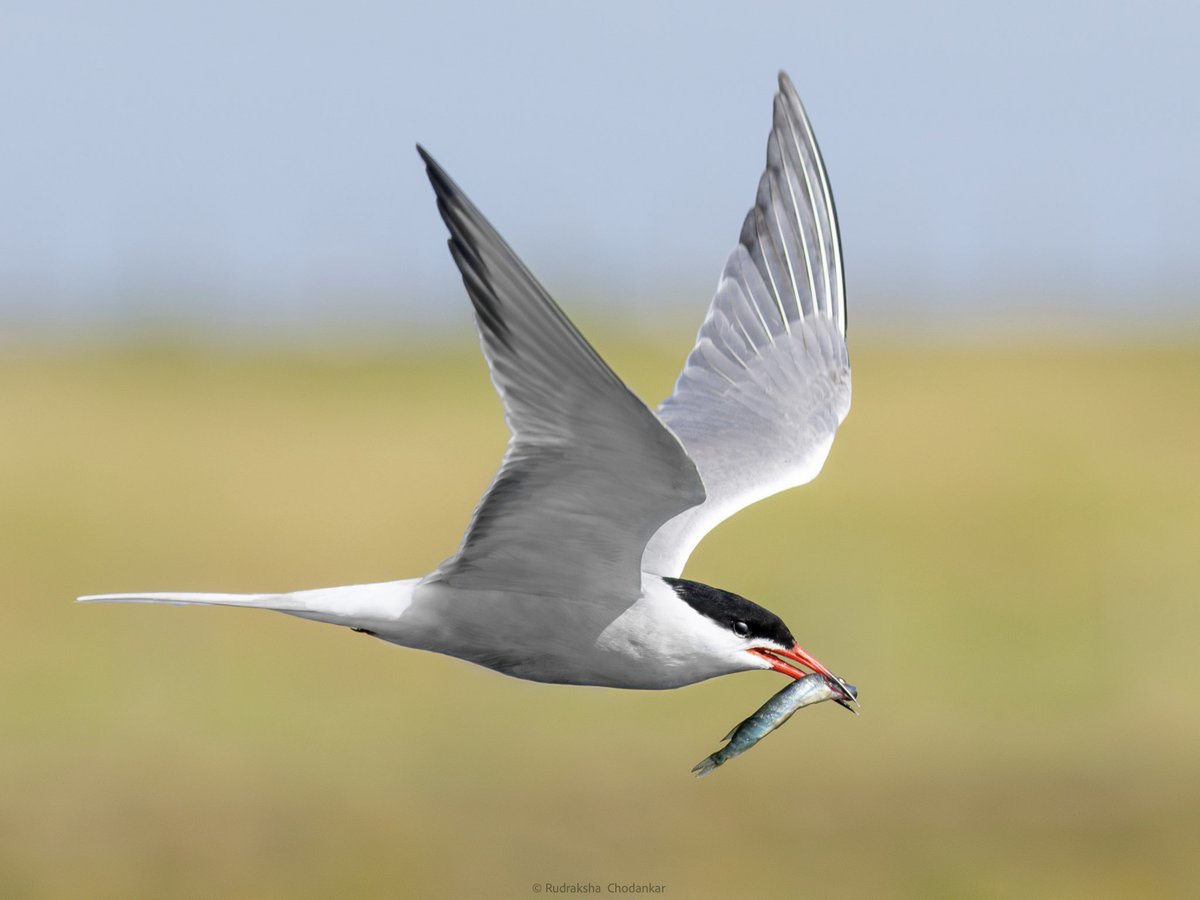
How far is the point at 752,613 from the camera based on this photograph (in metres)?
7.23

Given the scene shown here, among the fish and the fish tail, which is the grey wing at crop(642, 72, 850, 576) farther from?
the fish tail

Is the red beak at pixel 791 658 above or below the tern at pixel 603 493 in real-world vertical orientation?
below

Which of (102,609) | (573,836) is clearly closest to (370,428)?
(102,609)

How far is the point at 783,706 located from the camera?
25.8 ft

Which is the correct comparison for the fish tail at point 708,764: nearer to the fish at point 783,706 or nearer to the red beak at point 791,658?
the fish at point 783,706

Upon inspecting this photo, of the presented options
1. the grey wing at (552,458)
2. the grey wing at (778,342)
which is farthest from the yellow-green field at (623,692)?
the grey wing at (552,458)

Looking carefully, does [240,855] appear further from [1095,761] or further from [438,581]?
[438,581]

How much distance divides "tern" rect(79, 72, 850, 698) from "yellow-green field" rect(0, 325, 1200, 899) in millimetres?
20686

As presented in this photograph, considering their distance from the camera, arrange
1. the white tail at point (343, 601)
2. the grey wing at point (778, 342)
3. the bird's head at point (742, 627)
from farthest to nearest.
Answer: the grey wing at point (778, 342), the bird's head at point (742, 627), the white tail at point (343, 601)

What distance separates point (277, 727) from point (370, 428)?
60.5 feet

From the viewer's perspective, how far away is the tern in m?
6.34

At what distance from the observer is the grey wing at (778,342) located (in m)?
8.81

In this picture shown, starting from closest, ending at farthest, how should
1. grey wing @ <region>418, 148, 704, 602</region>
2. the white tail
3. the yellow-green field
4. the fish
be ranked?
grey wing @ <region>418, 148, 704, 602</region>, the white tail, the fish, the yellow-green field

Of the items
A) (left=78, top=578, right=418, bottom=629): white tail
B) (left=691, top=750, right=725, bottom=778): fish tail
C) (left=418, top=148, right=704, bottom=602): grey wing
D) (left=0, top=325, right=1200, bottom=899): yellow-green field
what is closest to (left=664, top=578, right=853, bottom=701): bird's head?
(left=418, top=148, right=704, bottom=602): grey wing
